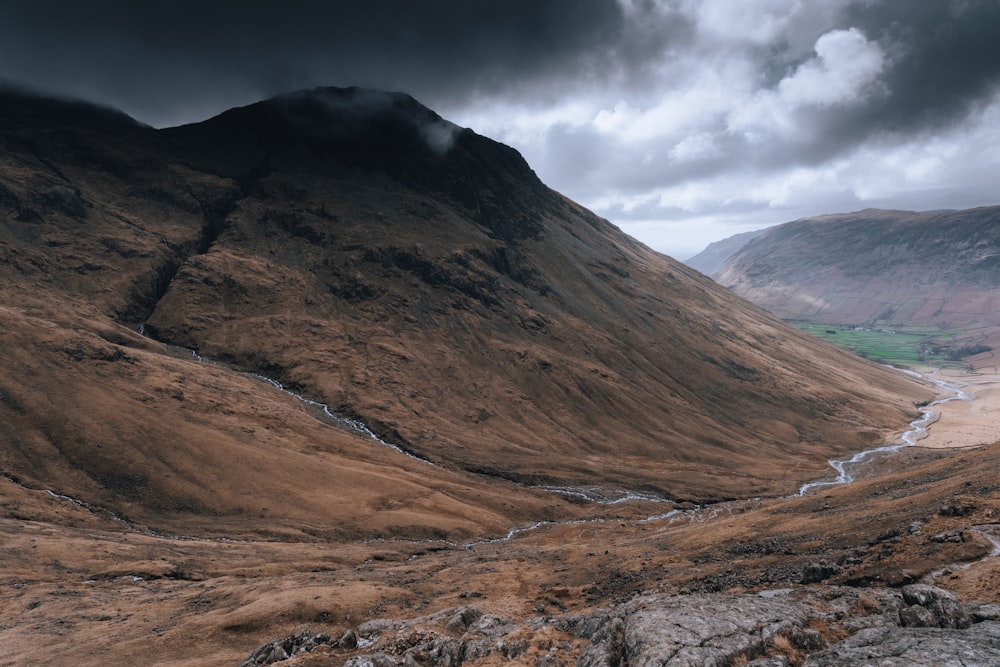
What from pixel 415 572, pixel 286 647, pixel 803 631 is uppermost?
pixel 803 631

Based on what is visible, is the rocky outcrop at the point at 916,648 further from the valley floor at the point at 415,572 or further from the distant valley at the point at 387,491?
the valley floor at the point at 415,572

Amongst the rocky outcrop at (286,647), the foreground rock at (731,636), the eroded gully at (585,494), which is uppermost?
the foreground rock at (731,636)

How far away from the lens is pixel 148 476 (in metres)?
98.5

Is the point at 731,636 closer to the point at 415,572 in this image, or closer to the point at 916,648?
the point at 916,648

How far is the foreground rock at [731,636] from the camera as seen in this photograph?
22.2m

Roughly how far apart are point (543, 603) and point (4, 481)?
92.5 metres

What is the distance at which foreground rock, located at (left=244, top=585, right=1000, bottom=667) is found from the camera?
72.9ft

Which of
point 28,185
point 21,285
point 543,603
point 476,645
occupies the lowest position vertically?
point 543,603

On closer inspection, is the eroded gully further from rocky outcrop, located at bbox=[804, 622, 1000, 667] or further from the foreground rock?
rocky outcrop, located at bbox=[804, 622, 1000, 667]

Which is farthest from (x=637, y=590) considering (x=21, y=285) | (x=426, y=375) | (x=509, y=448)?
(x=21, y=285)

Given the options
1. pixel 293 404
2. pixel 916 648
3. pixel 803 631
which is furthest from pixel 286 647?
pixel 293 404

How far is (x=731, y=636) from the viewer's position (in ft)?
83.9

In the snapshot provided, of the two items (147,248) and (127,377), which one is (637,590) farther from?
(147,248)

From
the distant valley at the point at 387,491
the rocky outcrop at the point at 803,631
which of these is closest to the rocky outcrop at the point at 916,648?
the rocky outcrop at the point at 803,631
